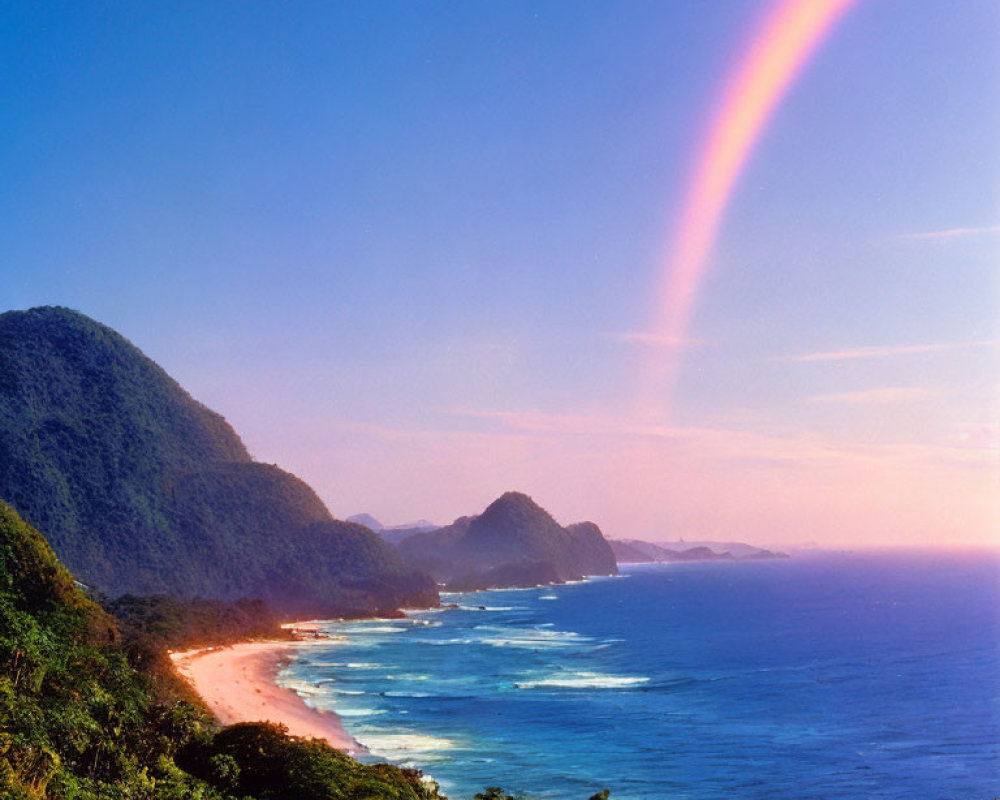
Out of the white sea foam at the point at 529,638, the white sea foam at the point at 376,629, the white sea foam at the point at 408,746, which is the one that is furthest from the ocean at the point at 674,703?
the white sea foam at the point at 376,629

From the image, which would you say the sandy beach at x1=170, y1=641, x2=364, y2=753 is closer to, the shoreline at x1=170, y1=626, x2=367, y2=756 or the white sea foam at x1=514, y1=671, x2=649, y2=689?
the shoreline at x1=170, y1=626, x2=367, y2=756

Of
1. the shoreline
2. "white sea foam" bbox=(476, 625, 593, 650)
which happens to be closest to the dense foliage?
the shoreline

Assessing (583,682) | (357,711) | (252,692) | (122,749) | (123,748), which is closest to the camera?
(122,749)

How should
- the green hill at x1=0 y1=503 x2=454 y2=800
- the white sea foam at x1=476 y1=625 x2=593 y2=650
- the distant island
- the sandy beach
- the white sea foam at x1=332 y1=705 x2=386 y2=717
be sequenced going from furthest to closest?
1. the white sea foam at x1=476 y1=625 x2=593 y2=650
2. the white sea foam at x1=332 y1=705 x2=386 y2=717
3. the sandy beach
4. the distant island
5. the green hill at x1=0 y1=503 x2=454 y2=800

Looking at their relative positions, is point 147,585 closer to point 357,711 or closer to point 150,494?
point 150,494

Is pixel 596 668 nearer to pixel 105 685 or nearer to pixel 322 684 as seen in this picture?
pixel 322 684

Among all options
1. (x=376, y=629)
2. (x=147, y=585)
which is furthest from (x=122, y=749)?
(x=147, y=585)
